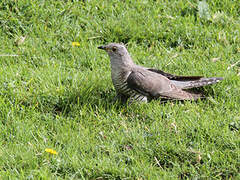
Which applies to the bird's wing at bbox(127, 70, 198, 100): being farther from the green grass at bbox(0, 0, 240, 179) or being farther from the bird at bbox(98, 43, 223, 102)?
the green grass at bbox(0, 0, 240, 179)

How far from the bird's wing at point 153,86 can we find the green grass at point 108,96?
0.48 feet

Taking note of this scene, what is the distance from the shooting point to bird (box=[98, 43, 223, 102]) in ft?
18.5

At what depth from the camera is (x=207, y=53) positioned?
672cm

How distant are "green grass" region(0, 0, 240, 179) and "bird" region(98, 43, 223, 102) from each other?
0.14 metres

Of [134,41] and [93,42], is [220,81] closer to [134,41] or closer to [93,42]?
[134,41]

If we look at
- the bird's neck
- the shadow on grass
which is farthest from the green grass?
the bird's neck

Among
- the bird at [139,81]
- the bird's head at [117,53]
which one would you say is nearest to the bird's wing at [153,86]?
the bird at [139,81]

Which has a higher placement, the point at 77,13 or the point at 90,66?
the point at 77,13

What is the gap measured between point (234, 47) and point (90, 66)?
2.25m

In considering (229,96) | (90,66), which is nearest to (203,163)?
(229,96)

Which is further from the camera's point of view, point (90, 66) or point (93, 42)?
point (93, 42)

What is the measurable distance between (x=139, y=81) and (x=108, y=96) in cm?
49

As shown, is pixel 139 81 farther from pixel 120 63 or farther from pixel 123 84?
pixel 120 63

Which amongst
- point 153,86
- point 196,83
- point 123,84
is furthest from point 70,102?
point 196,83
